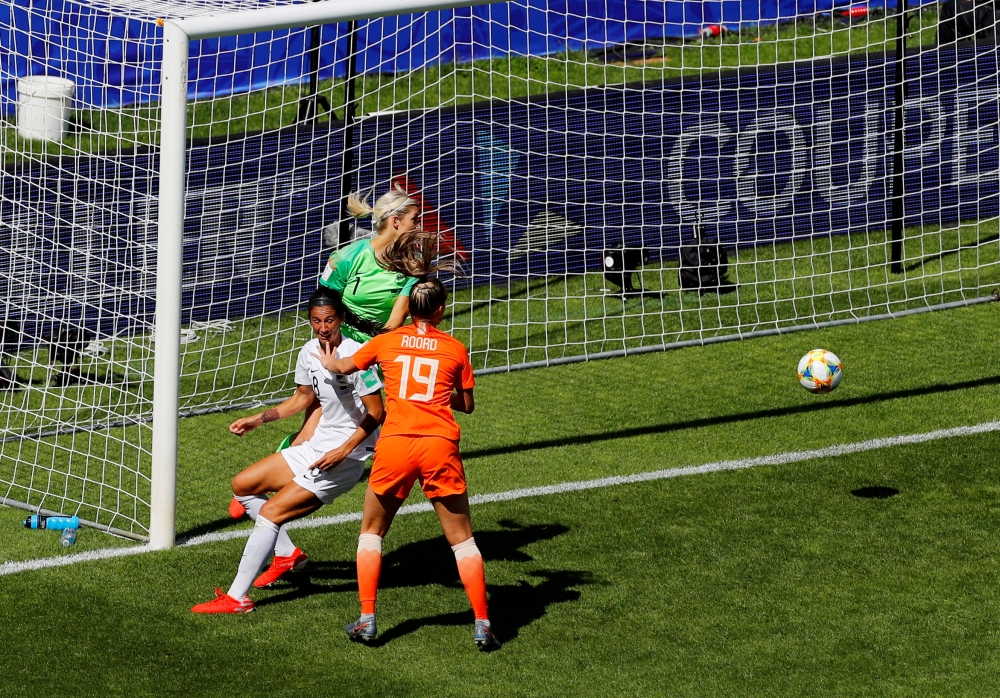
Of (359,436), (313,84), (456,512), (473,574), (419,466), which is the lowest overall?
(473,574)

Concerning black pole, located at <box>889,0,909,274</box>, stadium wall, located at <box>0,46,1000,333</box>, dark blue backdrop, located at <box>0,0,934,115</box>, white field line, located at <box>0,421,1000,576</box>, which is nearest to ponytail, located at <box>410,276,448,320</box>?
white field line, located at <box>0,421,1000,576</box>

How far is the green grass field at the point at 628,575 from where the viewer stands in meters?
6.01

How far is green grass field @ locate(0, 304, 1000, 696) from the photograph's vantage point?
237 inches

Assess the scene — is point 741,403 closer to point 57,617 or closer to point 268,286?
point 268,286

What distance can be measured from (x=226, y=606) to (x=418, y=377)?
1.69 meters

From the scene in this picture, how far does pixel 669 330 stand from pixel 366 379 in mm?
5641

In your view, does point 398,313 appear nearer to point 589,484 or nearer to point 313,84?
point 589,484

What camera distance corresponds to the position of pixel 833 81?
46.6ft

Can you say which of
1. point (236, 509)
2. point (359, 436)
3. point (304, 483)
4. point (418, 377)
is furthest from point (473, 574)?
point (236, 509)

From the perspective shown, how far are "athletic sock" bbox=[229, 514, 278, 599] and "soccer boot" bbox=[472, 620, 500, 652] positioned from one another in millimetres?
1261

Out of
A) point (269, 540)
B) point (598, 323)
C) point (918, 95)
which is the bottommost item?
point (269, 540)

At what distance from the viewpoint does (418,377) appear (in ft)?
20.5

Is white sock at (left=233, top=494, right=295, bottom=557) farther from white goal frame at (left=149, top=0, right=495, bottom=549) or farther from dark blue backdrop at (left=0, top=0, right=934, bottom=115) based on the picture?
dark blue backdrop at (left=0, top=0, right=934, bottom=115)

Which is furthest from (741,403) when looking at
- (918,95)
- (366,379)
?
(918,95)
